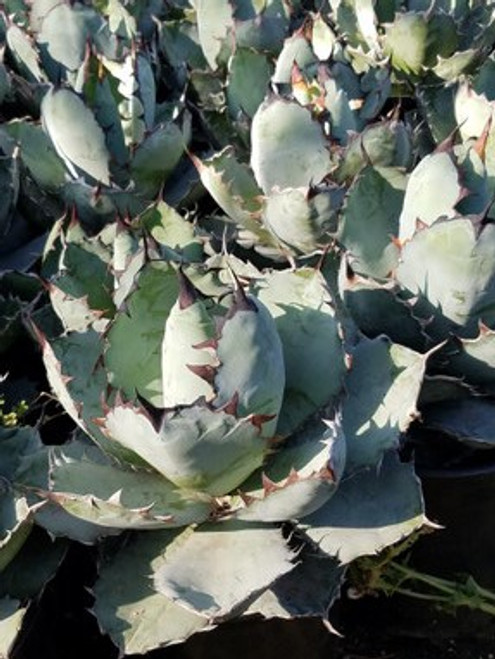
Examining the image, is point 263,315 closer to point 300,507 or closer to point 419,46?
point 300,507

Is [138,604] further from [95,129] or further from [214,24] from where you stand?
[214,24]

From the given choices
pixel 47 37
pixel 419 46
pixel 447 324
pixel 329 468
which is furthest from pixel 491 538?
pixel 47 37

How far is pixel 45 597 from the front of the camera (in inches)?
48.4

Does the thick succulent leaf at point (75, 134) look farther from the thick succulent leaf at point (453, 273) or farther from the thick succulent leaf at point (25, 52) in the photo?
the thick succulent leaf at point (453, 273)

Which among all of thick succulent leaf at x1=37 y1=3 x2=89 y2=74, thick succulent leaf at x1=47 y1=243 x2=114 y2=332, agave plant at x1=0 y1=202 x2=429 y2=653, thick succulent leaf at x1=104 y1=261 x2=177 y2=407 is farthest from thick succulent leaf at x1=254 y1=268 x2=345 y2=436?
thick succulent leaf at x1=37 y1=3 x2=89 y2=74

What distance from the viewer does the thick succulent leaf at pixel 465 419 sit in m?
1.12

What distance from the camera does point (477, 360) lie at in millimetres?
1134

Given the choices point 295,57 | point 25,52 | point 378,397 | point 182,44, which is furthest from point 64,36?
point 378,397

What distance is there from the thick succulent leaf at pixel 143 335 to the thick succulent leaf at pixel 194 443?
8 centimetres

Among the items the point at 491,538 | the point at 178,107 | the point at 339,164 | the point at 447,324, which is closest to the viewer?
the point at 447,324

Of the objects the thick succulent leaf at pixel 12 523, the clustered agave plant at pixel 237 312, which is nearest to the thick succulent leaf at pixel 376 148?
the clustered agave plant at pixel 237 312

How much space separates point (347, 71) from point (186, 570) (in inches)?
28.8

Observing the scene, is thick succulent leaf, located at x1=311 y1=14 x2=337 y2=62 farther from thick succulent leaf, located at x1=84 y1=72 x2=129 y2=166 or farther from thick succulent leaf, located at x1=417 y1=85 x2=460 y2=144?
thick succulent leaf, located at x1=84 y1=72 x2=129 y2=166

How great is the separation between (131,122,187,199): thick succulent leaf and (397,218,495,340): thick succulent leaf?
0.39 m
